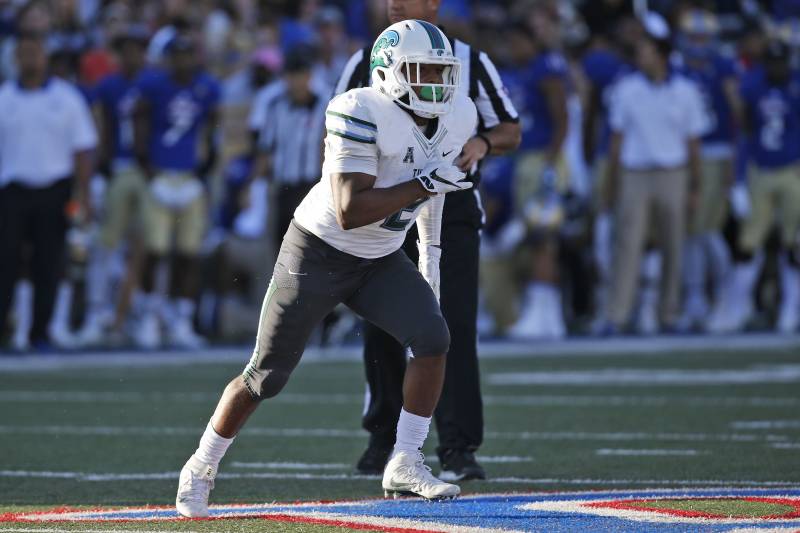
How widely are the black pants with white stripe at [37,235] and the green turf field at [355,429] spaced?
44.8 inches

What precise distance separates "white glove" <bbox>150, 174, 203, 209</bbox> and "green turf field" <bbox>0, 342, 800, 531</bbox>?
145 centimetres

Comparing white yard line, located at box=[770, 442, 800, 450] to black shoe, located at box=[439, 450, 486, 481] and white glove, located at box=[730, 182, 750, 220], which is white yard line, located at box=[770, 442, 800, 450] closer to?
black shoe, located at box=[439, 450, 486, 481]

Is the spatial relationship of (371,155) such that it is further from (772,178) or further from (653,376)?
(772,178)

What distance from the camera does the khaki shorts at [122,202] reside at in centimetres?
1304

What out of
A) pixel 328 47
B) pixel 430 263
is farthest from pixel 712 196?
pixel 430 263

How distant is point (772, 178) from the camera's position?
Result: 13969 mm

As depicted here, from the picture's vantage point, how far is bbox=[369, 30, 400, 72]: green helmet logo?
5535 mm

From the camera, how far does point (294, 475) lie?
21.6 feet

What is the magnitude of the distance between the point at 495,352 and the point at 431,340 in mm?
6773

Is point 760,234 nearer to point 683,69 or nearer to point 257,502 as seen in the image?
point 683,69

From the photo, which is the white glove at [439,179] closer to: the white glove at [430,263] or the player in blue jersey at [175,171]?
the white glove at [430,263]

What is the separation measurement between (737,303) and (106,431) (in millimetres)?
7118

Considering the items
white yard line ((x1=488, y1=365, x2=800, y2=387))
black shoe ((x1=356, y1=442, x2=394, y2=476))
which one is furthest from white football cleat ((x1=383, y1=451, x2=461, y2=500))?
white yard line ((x1=488, y1=365, x2=800, y2=387))

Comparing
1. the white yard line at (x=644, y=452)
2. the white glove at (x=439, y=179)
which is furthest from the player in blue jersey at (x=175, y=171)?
the white glove at (x=439, y=179)
